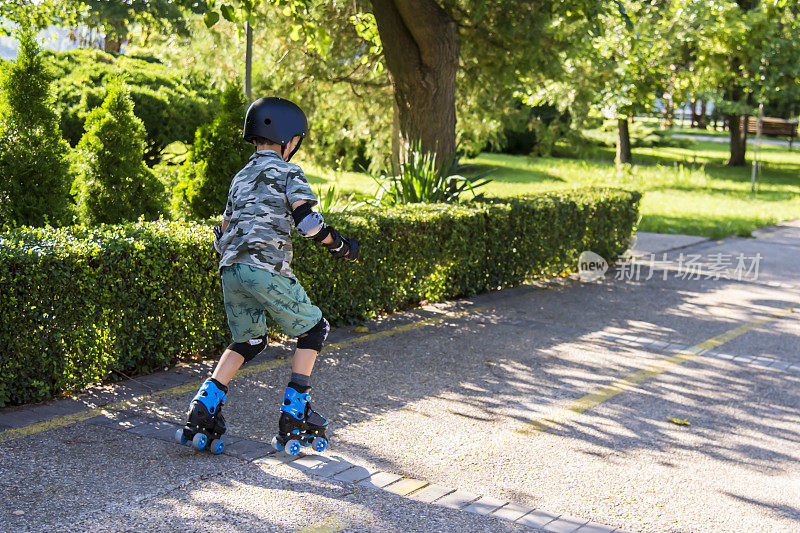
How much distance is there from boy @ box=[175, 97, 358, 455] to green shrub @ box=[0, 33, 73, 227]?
138 inches

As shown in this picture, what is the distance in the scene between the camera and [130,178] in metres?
8.52

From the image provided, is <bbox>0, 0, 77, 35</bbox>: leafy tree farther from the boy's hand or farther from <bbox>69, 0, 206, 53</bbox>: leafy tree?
the boy's hand

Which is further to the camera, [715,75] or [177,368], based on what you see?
[715,75]

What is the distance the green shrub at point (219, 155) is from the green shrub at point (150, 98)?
13.7 ft

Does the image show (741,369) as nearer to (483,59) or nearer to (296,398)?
(296,398)

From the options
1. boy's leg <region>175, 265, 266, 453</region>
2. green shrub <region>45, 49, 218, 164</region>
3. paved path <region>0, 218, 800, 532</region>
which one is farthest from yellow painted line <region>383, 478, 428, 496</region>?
green shrub <region>45, 49, 218, 164</region>

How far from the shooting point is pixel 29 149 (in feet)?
24.9

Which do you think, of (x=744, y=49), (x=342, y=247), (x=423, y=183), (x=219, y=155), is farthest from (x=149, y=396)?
(x=744, y=49)

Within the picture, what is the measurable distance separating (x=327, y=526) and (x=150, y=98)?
11103mm

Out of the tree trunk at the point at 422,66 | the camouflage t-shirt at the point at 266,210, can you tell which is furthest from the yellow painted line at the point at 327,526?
the tree trunk at the point at 422,66

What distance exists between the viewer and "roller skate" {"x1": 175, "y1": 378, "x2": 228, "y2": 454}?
462cm

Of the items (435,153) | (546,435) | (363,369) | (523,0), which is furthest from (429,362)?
(523,0)

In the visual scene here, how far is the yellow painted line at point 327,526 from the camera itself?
12.8ft

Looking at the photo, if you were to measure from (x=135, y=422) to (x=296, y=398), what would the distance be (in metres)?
1.09
